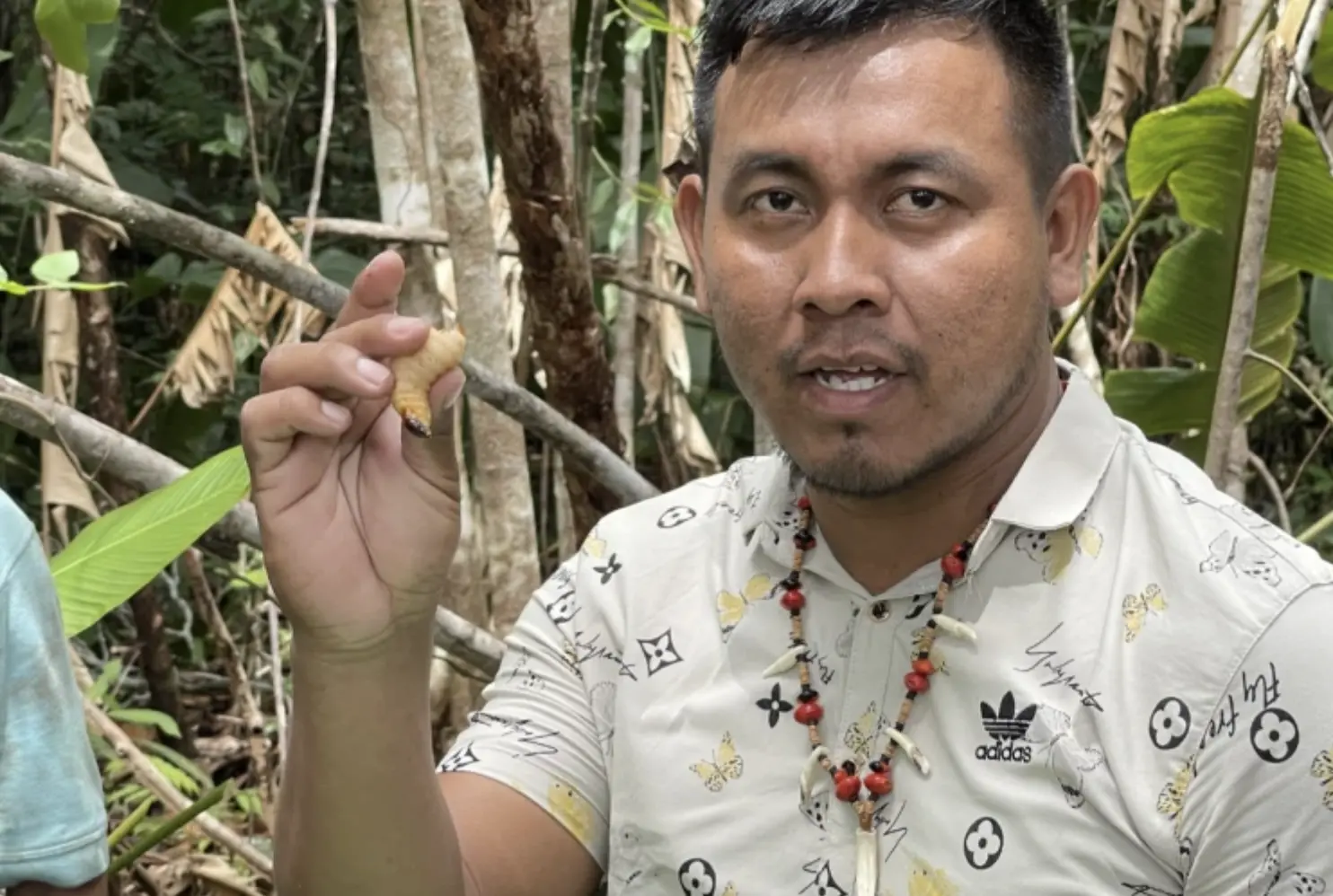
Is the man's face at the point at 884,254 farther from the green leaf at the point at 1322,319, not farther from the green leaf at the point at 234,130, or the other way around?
the green leaf at the point at 234,130

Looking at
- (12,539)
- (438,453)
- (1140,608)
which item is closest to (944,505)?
(1140,608)

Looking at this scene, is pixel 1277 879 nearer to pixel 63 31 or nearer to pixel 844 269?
pixel 844 269

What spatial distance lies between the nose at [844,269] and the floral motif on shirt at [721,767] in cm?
33

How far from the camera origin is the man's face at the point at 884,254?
925 mm

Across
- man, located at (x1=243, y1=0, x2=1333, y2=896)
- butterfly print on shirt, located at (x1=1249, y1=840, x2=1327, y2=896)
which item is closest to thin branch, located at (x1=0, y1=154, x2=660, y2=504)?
man, located at (x1=243, y1=0, x2=1333, y2=896)

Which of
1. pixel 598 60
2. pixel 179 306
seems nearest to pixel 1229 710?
pixel 598 60

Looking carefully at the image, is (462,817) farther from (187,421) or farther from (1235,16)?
(187,421)

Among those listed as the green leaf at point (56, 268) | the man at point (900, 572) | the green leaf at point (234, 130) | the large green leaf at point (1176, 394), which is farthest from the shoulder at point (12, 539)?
the green leaf at point (234, 130)

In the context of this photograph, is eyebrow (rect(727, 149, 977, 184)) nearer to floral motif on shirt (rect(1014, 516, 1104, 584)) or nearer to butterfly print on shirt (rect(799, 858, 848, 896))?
floral motif on shirt (rect(1014, 516, 1104, 584))

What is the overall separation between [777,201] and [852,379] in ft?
0.43

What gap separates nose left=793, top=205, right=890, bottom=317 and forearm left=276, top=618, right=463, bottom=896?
34 cm

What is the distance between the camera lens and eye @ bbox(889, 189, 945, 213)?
93 cm

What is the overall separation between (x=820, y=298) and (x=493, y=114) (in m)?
0.86

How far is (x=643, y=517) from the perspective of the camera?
47.9 inches
